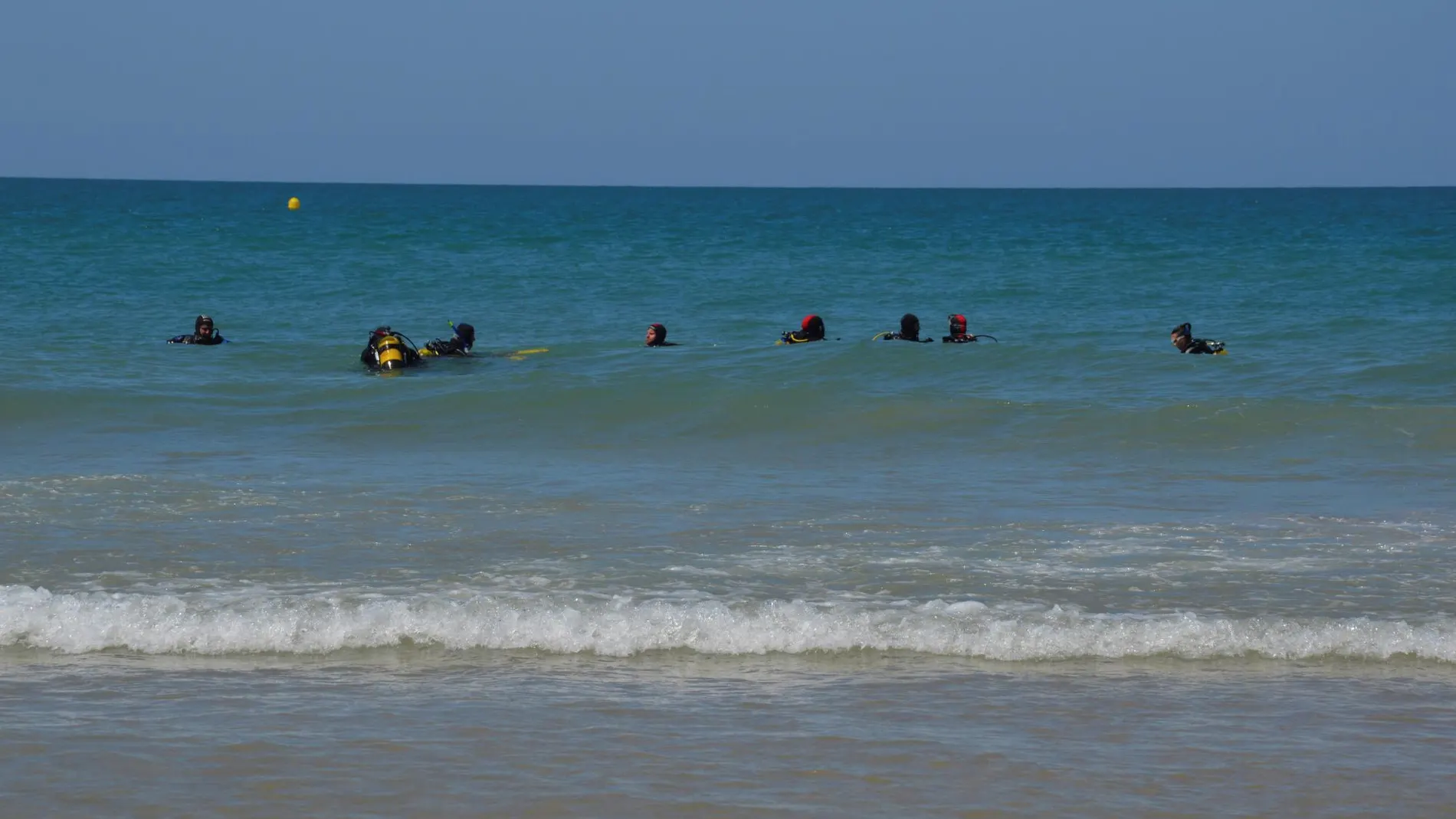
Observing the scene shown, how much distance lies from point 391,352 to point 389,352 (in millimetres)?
33

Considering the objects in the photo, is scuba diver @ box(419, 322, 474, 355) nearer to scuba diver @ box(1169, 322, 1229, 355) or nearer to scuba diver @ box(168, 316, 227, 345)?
scuba diver @ box(168, 316, 227, 345)

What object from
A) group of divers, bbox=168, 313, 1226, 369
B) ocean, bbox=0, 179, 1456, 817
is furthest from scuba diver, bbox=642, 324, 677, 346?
ocean, bbox=0, 179, 1456, 817

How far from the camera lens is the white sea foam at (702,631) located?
6793 mm

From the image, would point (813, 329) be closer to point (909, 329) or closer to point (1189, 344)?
point (909, 329)

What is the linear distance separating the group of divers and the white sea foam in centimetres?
978

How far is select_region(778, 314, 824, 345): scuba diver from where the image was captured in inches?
725

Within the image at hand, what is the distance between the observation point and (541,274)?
35062 mm

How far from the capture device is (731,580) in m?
7.91

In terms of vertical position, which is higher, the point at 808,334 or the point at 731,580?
the point at 808,334

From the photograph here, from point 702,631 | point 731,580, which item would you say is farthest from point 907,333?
point 702,631

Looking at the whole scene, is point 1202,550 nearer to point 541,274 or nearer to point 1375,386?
point 1375,386

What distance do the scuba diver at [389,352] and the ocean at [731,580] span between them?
17.3 inches

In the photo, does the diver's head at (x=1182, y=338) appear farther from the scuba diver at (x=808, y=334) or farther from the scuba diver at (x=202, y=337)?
A: the scuba diver at (x=202, y=337)

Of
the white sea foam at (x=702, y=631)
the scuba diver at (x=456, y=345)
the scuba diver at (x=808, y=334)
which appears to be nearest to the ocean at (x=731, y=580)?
the white sea foam at (x=702, y=631)
